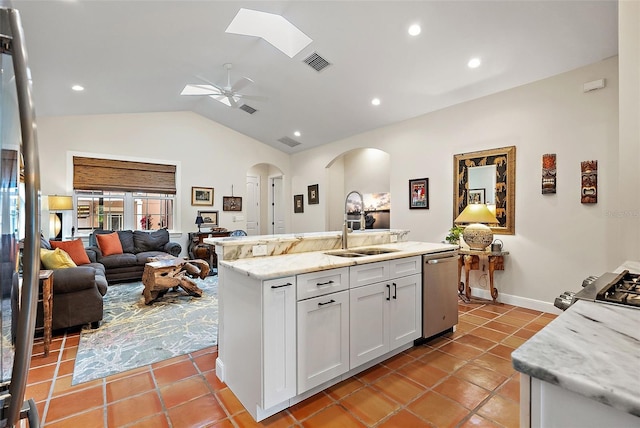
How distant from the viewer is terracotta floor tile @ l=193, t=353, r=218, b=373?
238 cm

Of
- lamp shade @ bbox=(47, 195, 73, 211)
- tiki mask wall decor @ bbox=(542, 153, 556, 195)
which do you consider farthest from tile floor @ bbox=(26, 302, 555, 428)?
lamp shade @ bbox=(47, 195, 73, 211)

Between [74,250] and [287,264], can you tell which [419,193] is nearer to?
[287,264]

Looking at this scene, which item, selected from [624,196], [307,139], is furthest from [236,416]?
[307,139]

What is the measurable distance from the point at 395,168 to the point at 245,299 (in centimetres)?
413

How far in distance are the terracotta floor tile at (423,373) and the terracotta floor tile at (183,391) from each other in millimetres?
1462

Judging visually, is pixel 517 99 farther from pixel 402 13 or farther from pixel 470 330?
pixel 470 330

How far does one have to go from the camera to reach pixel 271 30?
3779 mm

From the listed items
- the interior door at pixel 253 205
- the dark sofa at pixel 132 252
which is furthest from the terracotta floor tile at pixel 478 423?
the interior door at pixel 253 205

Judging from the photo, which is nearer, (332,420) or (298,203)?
(332,420)

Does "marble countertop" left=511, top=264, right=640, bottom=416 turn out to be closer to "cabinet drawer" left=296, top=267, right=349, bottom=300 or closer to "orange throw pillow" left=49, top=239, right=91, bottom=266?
"cabinet drawer" left=296, top=267, right=349, bottom=300

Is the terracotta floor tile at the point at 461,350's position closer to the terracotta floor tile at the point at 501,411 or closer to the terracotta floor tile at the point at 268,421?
the terracotta floor tile at the point at 501,411

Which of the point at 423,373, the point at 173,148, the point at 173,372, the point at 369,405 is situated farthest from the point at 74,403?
the point at 173,148

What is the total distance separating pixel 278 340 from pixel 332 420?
1.90ft

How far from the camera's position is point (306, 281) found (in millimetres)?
1903
